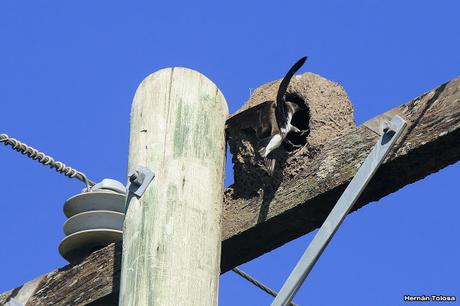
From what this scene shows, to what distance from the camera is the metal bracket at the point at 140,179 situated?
483 cm

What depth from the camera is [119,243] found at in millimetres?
→ 5176

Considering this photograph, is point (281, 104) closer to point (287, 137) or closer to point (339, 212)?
point (287, 137)

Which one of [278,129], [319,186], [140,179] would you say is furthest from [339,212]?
[140,179]

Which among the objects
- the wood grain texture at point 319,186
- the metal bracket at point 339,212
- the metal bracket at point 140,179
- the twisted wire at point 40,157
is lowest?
the metal bracket at point 339,212

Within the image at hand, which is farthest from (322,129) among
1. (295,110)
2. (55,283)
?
(55,283)

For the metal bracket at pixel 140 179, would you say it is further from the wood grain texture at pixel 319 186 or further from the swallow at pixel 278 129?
the swallow at pixel 278 129

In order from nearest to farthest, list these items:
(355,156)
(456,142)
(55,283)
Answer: (456,142) → (355,156) → (55,283)

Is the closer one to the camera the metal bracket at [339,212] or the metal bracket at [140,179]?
the metal bracket at [339,212]

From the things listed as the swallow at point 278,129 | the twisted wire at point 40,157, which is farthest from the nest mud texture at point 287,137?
the twisted wire at point 40,157

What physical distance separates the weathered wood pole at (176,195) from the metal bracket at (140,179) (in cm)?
2

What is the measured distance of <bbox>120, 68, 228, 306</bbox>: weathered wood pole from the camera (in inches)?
180

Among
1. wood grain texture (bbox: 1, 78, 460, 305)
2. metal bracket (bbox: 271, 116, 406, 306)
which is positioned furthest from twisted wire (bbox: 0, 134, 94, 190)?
metal bracket (bbox: 271, 116, 406, 306)

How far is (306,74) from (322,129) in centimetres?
62

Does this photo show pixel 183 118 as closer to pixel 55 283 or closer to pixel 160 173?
pixel 160 173
